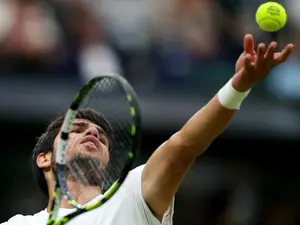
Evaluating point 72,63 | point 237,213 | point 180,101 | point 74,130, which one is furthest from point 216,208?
point 74,130

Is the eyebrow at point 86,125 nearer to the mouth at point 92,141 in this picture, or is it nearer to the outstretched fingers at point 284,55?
the mouth at point 92,141

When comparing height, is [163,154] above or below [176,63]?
above

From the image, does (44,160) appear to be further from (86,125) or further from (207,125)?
(207,125)

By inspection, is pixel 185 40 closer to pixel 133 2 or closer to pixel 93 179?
pixel 133 2

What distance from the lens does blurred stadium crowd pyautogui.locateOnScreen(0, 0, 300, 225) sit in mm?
11648

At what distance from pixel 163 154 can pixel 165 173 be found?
0.10 meters

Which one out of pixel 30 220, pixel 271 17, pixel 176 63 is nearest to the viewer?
pixel 271 17

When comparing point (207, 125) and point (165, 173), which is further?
point (165, 173)

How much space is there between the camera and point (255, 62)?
5.40 meters

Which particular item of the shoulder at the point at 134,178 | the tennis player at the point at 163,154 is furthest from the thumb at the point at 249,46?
the shoulder at the point at 134,178

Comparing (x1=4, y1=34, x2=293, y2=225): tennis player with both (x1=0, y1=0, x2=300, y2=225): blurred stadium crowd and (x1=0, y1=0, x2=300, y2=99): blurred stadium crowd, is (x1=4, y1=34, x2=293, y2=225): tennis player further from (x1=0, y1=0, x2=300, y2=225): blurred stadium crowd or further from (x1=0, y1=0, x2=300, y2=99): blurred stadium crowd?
(x1=0, y1=0, x2=300, y2=99): blurred stadium crowd

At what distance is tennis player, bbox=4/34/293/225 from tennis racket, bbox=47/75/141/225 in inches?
2.9

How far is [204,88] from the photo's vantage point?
1152 cm

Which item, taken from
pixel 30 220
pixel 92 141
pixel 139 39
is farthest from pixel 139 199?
pixel 139 39
